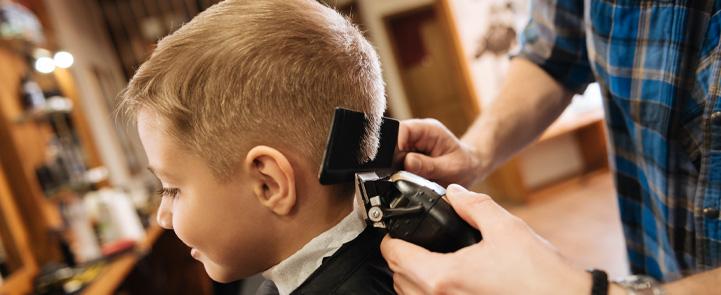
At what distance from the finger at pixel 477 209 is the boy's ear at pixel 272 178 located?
268 mm

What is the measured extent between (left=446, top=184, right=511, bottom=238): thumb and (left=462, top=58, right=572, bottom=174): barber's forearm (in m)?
0.56

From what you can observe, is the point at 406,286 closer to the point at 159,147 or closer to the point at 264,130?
the point at 264,130

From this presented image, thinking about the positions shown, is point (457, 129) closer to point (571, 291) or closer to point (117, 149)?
point (117, 149)

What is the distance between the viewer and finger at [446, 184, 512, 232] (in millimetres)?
603

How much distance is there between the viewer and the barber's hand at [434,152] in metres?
0.97

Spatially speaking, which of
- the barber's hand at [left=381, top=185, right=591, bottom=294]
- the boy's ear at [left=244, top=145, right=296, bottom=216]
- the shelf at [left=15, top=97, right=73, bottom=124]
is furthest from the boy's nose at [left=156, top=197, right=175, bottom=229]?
the shelf at [left=15, top=97, right=73, bottom=124]

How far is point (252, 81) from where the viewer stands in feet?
2.46

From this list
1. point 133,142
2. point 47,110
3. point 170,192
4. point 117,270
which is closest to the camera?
point 170,192

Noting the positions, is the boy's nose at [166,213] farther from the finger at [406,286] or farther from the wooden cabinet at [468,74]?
the wooden cabinet at [468,74]

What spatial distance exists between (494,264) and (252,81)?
0.45 meters

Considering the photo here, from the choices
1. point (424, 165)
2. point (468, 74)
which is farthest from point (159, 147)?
point (468, 74)

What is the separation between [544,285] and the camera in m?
0.55

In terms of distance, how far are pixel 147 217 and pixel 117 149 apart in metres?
1.35

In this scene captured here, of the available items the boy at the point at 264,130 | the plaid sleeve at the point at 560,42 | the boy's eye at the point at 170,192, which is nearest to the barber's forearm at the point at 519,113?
the plaid sleeve at the point at 560,42
